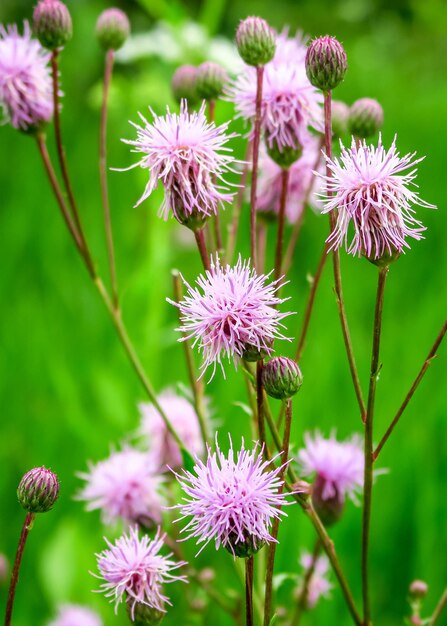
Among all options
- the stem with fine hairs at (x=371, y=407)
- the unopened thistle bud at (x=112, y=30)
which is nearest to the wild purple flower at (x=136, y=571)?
the stem with fine hairs at (x=371, y=407)

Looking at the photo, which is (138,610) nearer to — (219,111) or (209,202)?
(209,202)

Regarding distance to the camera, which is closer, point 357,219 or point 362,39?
point 357,219

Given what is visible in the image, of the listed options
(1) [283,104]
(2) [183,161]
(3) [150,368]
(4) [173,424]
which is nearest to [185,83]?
(1) [283,104]

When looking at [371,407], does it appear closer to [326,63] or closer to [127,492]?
[326,63]

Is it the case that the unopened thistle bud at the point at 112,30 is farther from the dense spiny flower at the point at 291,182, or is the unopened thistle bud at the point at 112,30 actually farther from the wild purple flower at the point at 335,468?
the wild purple flower at the point at 335,468

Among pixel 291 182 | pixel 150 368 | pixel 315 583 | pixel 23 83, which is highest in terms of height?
pixel 23 83

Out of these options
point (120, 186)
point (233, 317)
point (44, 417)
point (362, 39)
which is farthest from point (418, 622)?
point (362, 39)
